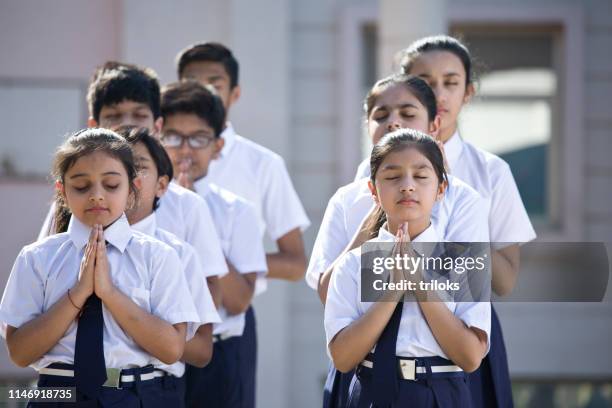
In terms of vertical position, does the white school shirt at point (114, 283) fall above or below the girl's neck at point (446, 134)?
below

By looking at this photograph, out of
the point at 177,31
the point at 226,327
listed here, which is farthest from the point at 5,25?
the point at 226,327

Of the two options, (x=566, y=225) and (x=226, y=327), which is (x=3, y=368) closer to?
(x=226, y=327)

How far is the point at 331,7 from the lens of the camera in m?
6.07

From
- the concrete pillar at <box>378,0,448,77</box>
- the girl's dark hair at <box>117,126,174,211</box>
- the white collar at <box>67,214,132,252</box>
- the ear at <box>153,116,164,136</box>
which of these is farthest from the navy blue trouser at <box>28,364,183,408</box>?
the concrete pillar at <box>378,0,448,77</box>

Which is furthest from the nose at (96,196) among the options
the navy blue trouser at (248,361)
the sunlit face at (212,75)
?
the sunlit face at (212,75)

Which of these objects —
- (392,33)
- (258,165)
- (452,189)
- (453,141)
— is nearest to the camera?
(452,189)

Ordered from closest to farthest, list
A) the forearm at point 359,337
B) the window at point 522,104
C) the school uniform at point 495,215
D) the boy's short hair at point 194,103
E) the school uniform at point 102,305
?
the forearm at point 359,337
the school uniform at point 102,305
the school uniform at point 495,215
the boy's short hair at point 194,103
the window at point 522,104

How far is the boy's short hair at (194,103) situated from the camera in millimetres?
3654

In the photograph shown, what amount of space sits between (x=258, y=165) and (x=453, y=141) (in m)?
1.04

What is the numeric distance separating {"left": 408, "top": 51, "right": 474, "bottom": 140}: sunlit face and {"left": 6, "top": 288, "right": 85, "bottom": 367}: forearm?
4.01 feet

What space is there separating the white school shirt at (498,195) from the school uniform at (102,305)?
2.94ft

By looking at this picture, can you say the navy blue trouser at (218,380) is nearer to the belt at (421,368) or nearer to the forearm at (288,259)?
the forearm at (288,259)

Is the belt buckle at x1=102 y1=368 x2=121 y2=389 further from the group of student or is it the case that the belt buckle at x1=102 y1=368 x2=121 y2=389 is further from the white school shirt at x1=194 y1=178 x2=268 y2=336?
the white school shirt at x1=194 y1=178 x2=268 y2=336

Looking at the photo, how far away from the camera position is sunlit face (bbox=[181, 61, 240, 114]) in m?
4.20
